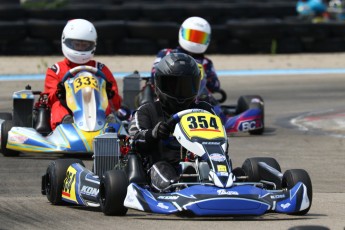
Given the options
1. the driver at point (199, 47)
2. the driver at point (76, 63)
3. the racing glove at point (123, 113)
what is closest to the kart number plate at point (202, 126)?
the driver at point (76, 63)

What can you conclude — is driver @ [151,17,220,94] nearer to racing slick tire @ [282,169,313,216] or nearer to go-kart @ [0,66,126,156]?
go-kart @ [0,66,126,156]

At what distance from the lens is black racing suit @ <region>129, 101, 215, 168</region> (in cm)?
739

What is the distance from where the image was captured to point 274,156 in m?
11.1

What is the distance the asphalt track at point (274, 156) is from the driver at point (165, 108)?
0.50 meters

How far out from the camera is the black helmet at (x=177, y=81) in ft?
24.7

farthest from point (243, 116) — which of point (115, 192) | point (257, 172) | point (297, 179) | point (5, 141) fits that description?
point (115, 192)

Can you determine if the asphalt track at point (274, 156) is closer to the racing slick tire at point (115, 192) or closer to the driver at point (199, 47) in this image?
the racing slick tire at point (115, 192)

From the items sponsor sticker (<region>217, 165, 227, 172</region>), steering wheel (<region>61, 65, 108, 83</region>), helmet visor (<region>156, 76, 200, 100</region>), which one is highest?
helmet visor (<region>156, 76, 200, 100</region>)

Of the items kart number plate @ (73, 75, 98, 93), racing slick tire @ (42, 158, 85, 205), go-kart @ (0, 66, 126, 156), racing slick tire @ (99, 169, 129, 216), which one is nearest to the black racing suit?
racing slick tire @ (99, 169, 129, 216)

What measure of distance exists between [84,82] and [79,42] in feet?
3.70

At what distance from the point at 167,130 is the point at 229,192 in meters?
0.81

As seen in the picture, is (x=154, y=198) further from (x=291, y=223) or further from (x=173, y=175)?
(x=291, y=223)

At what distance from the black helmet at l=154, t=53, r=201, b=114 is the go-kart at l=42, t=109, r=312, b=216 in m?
0.33

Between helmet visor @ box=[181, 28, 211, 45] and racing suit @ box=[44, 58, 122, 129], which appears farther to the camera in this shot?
helmet visor @ box=[181, 28, 211, 45]
